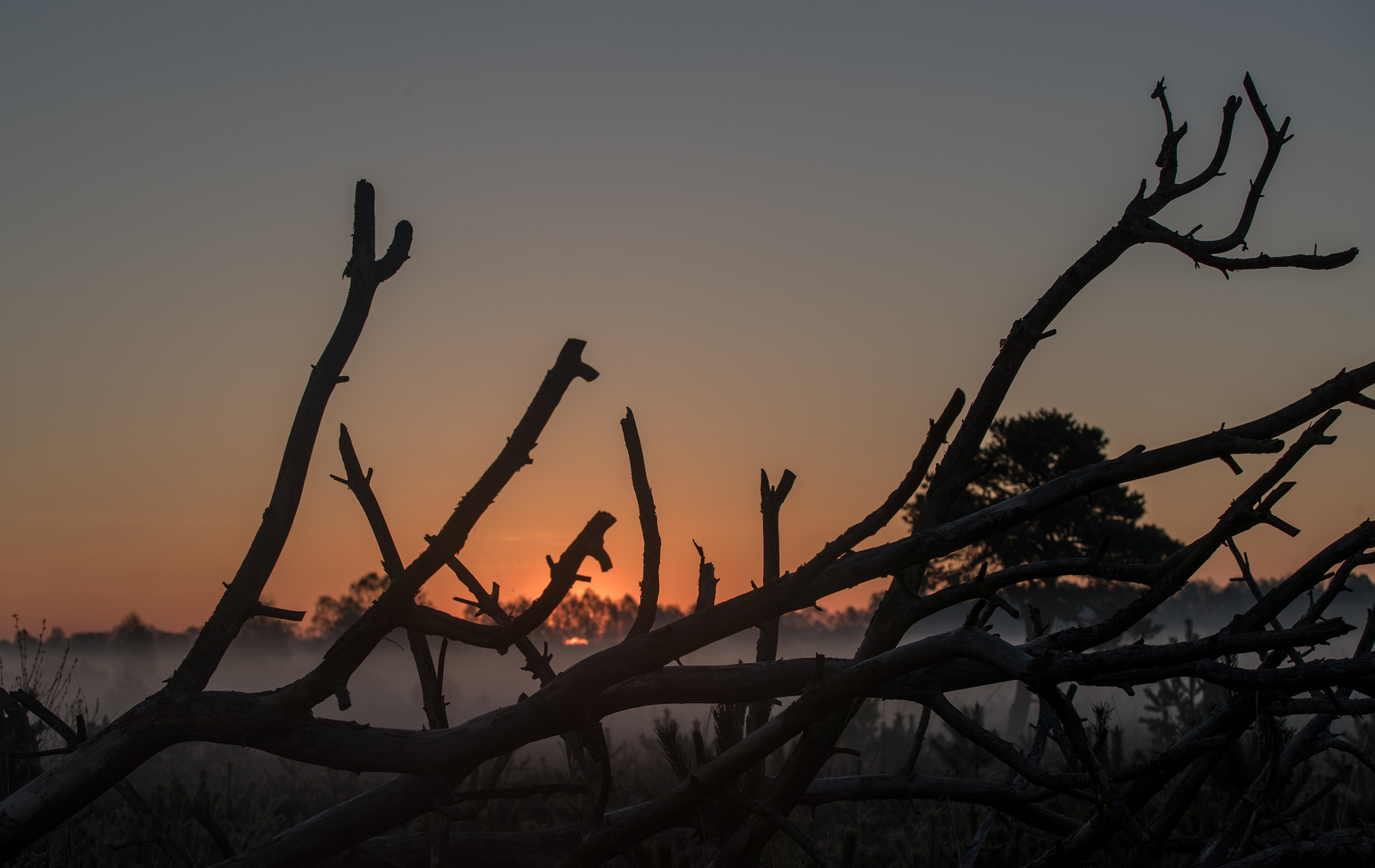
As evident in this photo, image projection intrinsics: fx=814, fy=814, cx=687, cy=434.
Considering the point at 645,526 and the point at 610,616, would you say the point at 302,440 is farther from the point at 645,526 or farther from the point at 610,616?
the point at 610,616

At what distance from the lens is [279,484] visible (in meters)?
3.20

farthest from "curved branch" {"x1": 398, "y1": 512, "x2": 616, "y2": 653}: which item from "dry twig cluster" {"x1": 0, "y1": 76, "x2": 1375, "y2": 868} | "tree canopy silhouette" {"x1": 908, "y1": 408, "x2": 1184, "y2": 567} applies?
"tree canopy silhouette" {"x1": 908, "y1": 408, "x2": 1184, "y2": 567}

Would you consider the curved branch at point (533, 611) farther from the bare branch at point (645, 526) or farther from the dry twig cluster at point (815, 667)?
the bare branch at point (645, 526)

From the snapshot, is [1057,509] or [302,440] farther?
[1057,509]

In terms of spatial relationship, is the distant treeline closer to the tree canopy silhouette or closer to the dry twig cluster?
the tree canopy silhouette

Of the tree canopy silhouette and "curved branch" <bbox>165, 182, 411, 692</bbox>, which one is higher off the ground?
the tree canopy silhouette

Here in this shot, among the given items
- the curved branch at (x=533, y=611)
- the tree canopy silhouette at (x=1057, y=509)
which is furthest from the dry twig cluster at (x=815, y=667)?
the tree canopy silhouette at (x=1057, y=509)

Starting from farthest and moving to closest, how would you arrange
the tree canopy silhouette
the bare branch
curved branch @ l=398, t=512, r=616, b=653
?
the tree canopy silhouette < the bare branch < curved branch @ l=398, t=512, r=616, b=653

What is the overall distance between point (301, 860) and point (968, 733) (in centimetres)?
262

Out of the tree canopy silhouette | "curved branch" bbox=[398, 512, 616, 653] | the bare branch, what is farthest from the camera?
the tree canopy silhouette

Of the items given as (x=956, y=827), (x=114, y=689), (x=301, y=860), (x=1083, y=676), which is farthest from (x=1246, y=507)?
(x=114, y=689)

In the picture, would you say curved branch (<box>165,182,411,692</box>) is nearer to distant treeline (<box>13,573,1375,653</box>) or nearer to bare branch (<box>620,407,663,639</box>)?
bare branch (<box>620,407,663,639</box>)

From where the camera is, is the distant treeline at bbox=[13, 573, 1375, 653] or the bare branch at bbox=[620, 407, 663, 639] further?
the distant treeline at bbox=[13, 573, 1375, 653]

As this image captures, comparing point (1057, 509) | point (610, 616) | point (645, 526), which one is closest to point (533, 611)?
point (645, 526)
